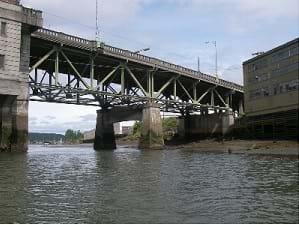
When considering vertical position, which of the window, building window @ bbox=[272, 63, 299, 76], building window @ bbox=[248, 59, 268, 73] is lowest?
building window @ bbox=[272, 63, 299, 76]

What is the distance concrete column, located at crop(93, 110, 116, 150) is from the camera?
269 feet

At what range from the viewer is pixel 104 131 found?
3248 inches

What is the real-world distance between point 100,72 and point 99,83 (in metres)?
9.40

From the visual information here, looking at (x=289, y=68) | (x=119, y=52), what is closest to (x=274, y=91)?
(x=289, y=68)

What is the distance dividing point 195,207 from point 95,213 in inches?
122

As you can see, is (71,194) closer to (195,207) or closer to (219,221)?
(195,207)

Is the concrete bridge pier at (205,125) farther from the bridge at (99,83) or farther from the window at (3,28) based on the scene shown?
the window at (3,28)

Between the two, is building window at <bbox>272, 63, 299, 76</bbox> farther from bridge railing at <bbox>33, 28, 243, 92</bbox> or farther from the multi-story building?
bridge railing at <bbox>33, 28, 243, 92</bbox>

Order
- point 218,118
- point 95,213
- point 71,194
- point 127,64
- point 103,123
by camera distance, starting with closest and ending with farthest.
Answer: point 95,213, point 71,194, point 127,64, point 103,123, point 218,118

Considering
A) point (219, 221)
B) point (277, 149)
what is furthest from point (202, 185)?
point (277, 149)

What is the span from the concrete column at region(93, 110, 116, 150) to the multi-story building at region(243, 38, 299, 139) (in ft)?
115

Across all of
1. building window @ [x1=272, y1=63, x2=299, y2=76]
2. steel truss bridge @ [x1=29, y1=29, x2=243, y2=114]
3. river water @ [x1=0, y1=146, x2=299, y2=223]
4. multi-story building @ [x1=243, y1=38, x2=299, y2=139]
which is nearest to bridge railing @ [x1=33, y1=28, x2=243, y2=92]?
steel truss bridge @ [x1=29, y1=29, x2=243, y2=114]

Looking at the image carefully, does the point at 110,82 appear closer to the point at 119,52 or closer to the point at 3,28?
the point at 119,52

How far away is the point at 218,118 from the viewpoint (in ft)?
299
